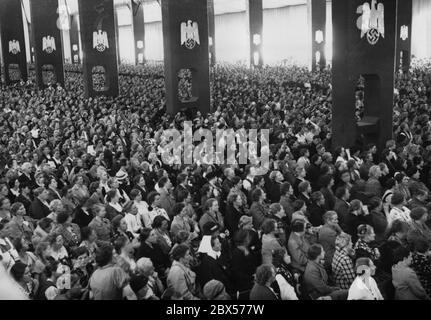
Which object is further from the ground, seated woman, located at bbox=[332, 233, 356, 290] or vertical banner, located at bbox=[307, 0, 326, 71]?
vertical banner, located at bbox=[307, 0, 326, 71]

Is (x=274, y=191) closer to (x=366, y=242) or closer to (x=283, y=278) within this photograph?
(x=366, y=242)

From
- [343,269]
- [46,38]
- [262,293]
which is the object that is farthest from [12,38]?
[262,293]

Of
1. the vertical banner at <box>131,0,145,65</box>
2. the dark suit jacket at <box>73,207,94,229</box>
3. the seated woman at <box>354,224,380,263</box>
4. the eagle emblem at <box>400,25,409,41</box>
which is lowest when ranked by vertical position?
the dark suit jacket at <box>73,207,94,229</box>

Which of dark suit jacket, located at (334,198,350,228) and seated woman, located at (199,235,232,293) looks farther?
dark suit jacket, located at (334,198,350,228)

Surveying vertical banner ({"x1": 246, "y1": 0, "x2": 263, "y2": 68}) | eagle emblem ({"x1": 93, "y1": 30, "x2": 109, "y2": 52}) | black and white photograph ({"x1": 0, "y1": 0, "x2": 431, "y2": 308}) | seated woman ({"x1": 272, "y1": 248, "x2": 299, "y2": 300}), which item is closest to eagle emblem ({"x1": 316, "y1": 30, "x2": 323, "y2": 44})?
vertical banner ({"x1": 246, "y1": 0, "x2": 263, "y2": 68})

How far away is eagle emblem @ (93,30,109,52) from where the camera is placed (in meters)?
25.9

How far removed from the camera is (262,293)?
193 inches

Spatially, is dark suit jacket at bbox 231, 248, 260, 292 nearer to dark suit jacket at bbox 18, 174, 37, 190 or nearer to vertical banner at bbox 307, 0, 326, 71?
dark suit jacket at bbox 18, 174, 37, 190

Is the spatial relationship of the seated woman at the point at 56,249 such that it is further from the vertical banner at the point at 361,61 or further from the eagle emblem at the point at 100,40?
the eagle emblem at the point at 100,40

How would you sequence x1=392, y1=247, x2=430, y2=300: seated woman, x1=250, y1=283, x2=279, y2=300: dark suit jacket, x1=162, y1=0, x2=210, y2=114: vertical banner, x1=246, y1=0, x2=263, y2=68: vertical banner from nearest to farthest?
x1=250, y1=283, x2=279, y2=300: dark suit jacket, x1=392, y1=247, x2=430, y2=300: seated woman, x1=162, y1=0, x2=210, y2=114: vertical banner, x1=246, y1=0, x2=263, y2=68: vertical banner

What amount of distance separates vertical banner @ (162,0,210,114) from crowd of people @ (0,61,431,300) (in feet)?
19.2

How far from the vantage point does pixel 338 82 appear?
49.1 feet
